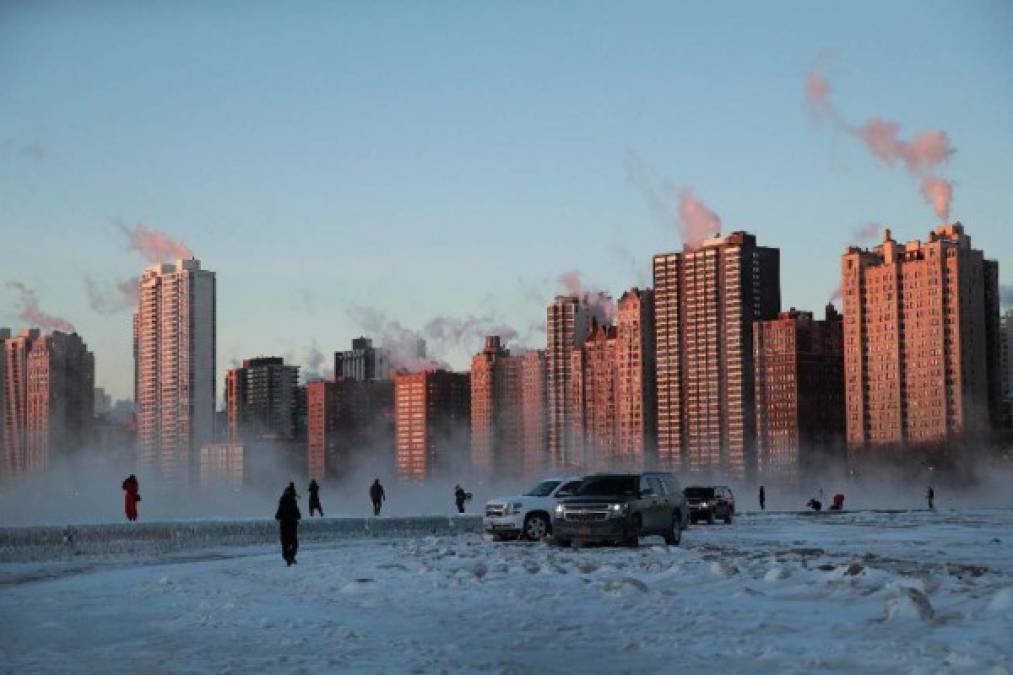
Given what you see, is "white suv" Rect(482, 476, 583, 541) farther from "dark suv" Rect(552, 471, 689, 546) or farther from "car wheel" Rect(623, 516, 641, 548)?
"car wheel" Rect(623, 516, 641, 548)

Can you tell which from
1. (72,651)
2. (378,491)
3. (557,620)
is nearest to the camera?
(72,651)

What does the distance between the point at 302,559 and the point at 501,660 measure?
18008mm

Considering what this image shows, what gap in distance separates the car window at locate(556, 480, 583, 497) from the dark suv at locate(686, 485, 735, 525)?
52.5ft

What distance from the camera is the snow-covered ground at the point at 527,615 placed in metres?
16.3

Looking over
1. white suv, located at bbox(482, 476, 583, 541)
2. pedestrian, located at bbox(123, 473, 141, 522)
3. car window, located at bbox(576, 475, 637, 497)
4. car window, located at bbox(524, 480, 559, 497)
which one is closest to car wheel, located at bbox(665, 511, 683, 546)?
Result: car window, located at bbox(576, 475, 637, 497)

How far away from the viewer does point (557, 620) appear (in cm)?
2003

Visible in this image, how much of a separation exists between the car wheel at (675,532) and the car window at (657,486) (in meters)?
0.62

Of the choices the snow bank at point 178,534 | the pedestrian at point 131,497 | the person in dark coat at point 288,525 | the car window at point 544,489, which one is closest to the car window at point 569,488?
the car window at point 544,489

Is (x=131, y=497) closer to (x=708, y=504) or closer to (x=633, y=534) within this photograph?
(x=633, y=534)

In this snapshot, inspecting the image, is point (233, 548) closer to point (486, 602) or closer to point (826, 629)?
point (486, 602)

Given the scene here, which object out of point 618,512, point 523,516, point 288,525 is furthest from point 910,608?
point 523,516

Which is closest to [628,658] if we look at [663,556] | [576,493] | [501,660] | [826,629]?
[501,660]

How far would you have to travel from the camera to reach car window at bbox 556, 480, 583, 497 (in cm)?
4135

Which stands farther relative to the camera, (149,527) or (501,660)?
(149,527)
